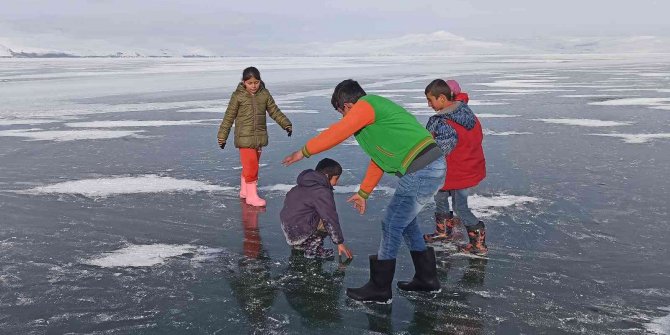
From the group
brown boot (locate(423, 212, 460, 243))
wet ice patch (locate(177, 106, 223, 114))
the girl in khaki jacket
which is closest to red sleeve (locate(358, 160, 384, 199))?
brown boot (locate(423, 212, 460, 243))

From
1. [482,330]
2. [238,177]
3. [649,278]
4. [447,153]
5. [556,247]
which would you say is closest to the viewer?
[482,330]

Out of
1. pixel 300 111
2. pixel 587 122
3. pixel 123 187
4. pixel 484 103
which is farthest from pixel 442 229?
pixel 484 103

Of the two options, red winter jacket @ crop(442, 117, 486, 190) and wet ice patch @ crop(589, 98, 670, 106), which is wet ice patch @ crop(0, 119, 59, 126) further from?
wet ice patch @ crop(589, 98, 670, 106)

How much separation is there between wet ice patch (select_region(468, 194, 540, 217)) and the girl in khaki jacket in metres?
2.32

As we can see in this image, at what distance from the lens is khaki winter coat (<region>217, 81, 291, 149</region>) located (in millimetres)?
7445

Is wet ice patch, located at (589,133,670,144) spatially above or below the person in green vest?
below

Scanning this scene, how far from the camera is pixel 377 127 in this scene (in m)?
4.18

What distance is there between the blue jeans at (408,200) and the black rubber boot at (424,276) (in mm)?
236

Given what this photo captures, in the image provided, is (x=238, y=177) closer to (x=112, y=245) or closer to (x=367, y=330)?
(x=112, y=245)

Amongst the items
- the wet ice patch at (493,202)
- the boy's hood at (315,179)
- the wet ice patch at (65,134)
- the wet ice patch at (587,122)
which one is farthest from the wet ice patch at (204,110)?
the boy's hood at (315,179)

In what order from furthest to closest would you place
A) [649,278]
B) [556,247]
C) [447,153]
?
[556,247], [447,153], [649,278]

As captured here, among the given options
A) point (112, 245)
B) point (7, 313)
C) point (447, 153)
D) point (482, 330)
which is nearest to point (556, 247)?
point (447, 153)

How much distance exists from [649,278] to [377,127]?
2.47 meters

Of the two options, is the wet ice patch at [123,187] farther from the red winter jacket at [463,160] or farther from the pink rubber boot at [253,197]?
the red winter jacket at [463,160]
